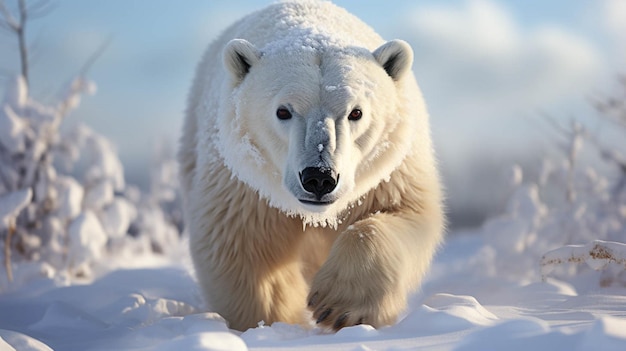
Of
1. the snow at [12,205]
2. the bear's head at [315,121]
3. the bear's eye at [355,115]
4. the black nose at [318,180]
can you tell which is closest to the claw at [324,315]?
the bear's head at [315,121]

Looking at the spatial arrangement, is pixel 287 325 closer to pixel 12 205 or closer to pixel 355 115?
pixel 355 115

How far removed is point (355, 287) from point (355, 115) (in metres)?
0.90

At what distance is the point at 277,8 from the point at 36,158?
479 cm

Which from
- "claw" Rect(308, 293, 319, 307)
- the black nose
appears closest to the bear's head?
the black nose

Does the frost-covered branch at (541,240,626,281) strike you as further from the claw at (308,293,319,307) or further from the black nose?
the black nose

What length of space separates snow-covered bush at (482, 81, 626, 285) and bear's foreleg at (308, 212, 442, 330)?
592 cm

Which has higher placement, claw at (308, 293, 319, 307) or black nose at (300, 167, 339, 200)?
black nose at (300, 167, 339, 200)

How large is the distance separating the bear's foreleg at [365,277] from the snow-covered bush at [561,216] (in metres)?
5.92

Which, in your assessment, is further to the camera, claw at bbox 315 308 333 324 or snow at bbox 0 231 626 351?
claw at bbox 315 308 333 324

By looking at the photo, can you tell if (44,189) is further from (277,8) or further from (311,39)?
(311,39)

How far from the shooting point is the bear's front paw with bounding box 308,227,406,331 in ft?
11.7

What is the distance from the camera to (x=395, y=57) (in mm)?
3971

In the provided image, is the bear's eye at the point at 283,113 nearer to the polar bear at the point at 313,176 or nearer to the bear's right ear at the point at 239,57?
the polar bear at the point at 313,176

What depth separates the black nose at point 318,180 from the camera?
328cm
